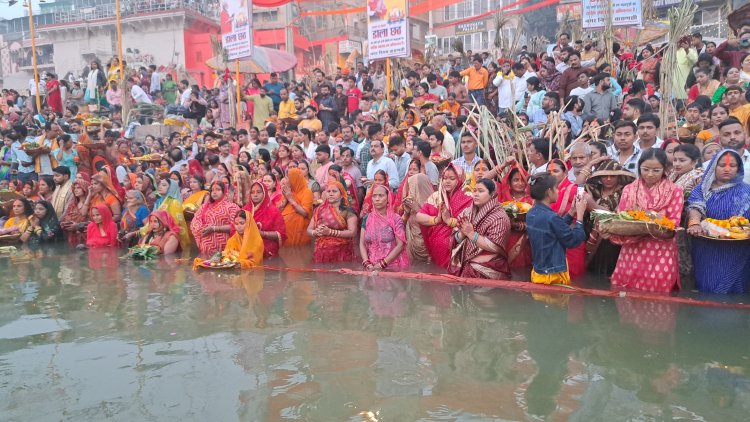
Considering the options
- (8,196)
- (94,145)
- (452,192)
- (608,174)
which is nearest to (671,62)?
(608,174)

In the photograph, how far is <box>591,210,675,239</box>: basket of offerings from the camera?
4934mm

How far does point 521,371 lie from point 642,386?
0.63m

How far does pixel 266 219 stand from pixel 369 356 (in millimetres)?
4223

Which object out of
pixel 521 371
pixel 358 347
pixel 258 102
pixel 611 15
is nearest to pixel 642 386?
pixel 521 371

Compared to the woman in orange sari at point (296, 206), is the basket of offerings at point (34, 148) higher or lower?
higher

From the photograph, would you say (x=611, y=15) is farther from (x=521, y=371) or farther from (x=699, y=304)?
(x=521, y=371)

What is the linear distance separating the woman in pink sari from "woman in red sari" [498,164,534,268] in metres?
1.07

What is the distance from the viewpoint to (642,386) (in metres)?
3.54

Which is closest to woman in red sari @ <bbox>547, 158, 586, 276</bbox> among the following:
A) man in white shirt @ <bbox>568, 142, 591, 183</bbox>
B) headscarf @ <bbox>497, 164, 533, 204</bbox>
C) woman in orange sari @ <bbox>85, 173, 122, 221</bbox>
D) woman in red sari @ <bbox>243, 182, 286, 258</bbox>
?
man in white shirt @ <bbox>568, 142, 591, 183</bbox>

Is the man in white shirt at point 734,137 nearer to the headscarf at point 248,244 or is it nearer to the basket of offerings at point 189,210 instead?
the headscarf at point 248,244

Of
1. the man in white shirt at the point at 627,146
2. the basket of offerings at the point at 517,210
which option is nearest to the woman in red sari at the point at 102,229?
the basket of offerings at the point at 517,210

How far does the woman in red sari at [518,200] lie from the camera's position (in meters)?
6.09

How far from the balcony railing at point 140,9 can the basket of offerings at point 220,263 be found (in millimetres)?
29023

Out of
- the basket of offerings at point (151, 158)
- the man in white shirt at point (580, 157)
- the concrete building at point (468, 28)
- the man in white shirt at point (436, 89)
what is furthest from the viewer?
the concrete building at point (468, 28)
